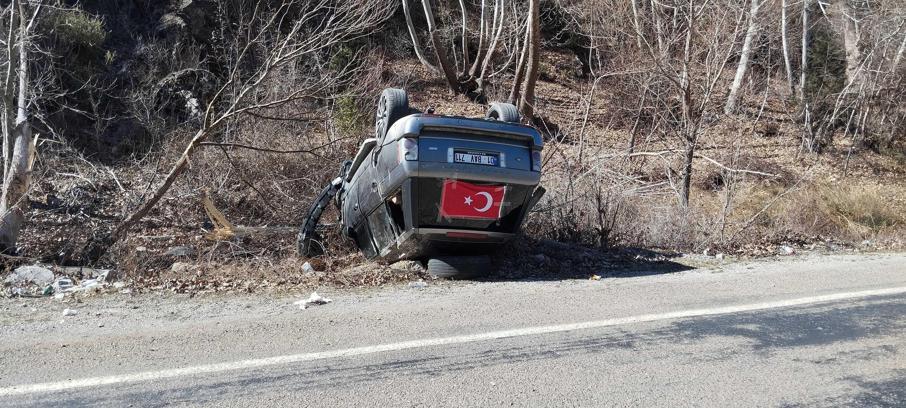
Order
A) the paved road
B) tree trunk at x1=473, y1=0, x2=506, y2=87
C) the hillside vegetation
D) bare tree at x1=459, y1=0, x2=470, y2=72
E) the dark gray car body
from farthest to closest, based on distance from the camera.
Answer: bare tree at x1=459, y1=0, x2=470, y2=72
tree trunk at x1=473, y1=0, x2=506, y2=87
the hillside vegetation
the dark gray car body
the paved road

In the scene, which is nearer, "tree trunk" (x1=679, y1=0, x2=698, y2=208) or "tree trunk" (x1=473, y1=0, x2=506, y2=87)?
"tree trunk" (x1=679, y1=0, x2=698, y2=208)

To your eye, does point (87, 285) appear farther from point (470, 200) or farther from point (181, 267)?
point (470, 200)

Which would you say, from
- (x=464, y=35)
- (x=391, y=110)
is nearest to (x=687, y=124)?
(x=391, y=110)

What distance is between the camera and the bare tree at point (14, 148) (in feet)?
28.6

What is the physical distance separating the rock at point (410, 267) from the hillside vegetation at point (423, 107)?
0.92 metres

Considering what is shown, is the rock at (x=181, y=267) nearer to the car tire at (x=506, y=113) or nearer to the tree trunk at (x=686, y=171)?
the car tire at (x=506, y=113)

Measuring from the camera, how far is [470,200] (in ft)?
21.8

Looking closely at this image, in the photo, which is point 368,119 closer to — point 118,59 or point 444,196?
point 118,59

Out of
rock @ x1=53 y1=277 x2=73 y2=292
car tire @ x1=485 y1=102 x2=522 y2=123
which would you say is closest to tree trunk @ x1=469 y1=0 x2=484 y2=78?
car tire @ x1=485 y1=102 x2=522 y2=123

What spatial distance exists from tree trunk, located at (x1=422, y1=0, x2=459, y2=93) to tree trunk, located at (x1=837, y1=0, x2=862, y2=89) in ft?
36.5

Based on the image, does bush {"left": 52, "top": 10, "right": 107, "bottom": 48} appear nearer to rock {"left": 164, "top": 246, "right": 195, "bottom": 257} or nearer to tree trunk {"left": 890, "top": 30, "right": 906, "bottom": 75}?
rock {"left": 164, "top": 246, "right": 195, "bottom": 257}

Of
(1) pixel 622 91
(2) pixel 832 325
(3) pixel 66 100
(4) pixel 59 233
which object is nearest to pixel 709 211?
(1) pixel 622 91

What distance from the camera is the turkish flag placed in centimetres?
655

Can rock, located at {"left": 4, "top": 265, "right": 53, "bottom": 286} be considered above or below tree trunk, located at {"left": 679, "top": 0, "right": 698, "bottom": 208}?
below
